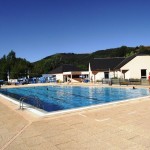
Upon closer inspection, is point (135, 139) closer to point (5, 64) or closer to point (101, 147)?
point (101, 147)

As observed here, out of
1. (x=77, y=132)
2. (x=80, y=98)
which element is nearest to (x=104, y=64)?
(x=80, y=98)

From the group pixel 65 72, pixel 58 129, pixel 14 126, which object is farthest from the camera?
pixel 65 72

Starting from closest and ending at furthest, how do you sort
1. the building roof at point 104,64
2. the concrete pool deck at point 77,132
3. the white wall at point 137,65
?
1. the concrete pool deck at point 77,132
2. the white wall at point 137,65
3. the building roof at point 104,64

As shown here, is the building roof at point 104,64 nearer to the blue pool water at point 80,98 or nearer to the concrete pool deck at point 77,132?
the blue pool water at point 80,98

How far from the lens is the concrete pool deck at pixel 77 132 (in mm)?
5335

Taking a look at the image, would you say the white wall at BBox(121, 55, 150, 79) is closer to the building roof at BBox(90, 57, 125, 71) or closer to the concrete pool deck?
the building roof at BBox(90, 57, 125, 71)

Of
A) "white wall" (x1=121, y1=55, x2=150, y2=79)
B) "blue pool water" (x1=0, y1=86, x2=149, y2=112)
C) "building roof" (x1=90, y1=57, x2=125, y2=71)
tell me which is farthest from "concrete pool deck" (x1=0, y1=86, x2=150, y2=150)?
"building roof" (x1=90, y1=57, x2=125, y2=71)

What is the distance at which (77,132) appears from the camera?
6.41 meters

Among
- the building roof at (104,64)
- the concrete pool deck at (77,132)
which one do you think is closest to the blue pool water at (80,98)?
the concrete pool deck at (77,132)

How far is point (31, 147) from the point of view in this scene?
5.30m

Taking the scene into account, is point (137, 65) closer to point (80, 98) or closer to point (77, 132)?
point (80, 98)

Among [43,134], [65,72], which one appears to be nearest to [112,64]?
[65,72]

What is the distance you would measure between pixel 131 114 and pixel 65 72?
124ft

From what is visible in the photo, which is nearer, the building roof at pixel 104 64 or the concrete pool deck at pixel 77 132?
the concrete pool deck at pixel 77 132
